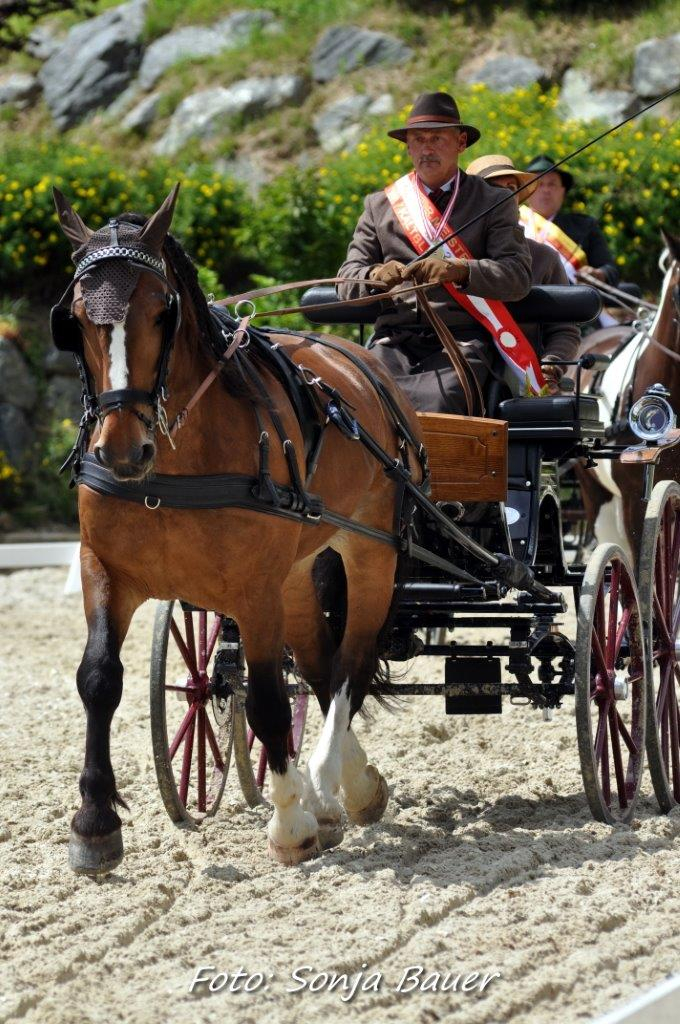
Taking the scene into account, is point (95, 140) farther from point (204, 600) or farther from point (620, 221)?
point (204, 600)

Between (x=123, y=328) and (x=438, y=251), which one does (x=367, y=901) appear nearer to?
(x=123, y=328)

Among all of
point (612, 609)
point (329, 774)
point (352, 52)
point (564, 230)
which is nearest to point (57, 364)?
point (564, 230)

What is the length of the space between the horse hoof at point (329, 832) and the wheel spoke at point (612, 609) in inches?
Result: 41.9

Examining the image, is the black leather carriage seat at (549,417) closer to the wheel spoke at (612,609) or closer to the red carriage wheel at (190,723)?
the wheel spoke at (612,609)

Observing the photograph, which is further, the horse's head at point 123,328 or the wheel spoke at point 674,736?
the wheel spoke at point 674,736

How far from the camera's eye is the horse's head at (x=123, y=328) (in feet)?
11.5

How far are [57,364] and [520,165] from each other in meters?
4.63

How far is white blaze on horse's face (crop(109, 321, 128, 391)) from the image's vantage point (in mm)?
3525

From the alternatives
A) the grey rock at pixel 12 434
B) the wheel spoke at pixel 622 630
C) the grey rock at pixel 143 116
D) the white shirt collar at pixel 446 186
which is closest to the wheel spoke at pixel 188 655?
the wheel spoke at pixel 622 630

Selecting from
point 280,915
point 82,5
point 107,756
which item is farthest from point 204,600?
point 82,5

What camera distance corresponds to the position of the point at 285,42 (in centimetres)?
1742

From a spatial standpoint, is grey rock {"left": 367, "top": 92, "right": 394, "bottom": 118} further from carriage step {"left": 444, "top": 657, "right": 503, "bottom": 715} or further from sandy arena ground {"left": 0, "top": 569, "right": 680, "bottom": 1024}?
carriage step {"left": 444, "top": 657, "right": 503, "bottom": 715}

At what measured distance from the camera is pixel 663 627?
521 centimetres

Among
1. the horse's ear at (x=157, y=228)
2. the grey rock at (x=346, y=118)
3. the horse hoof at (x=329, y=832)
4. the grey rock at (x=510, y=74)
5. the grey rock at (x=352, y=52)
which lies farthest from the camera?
the grey rock at (x=352, y=52)
